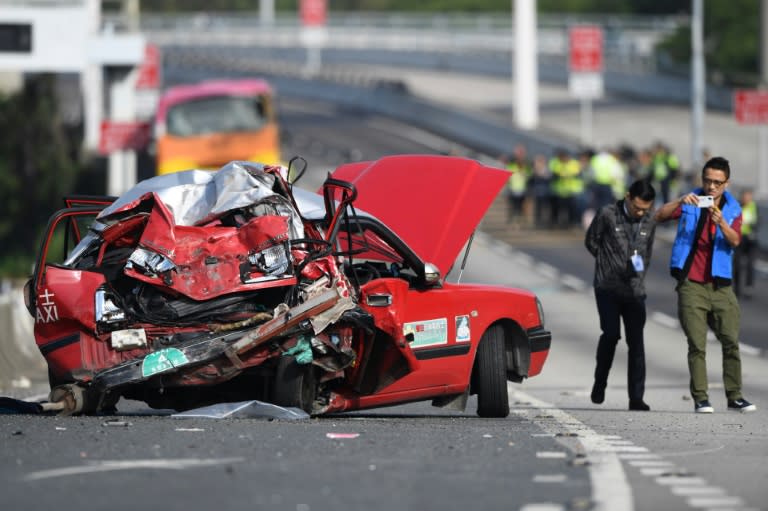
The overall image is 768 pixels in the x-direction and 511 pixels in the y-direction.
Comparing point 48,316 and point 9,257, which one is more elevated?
point 48,316

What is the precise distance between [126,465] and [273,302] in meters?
2.77

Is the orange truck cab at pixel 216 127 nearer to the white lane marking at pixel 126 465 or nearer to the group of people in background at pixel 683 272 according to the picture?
the group of people in background at pixel 683 272

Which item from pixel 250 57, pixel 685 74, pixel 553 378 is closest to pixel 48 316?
pixel 553 378

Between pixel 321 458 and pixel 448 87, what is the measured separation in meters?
67.6

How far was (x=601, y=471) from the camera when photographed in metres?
8.30

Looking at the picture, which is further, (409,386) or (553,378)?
(553,378)

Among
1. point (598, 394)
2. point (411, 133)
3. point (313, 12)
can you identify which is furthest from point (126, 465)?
point (313, 12)

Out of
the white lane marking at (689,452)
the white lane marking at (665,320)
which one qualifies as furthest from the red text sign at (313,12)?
the white lane marking at (689,452)

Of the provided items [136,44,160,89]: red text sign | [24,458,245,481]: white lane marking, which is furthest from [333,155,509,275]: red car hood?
[136,44,160,89]: red text sign

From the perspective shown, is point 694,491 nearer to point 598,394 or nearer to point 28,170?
point 598,394

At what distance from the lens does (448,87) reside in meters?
75.5

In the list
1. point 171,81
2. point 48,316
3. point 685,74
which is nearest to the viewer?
point 48,316

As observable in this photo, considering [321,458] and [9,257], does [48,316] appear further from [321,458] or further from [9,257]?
[9,257]

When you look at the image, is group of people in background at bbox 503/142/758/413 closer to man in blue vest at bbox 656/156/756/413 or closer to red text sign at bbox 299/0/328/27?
man in blue vest at bbox 656/156/756/413
